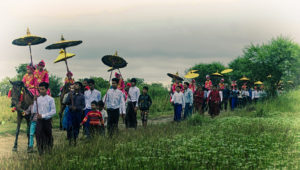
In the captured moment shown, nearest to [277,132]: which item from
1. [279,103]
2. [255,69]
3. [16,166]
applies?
[16,166]

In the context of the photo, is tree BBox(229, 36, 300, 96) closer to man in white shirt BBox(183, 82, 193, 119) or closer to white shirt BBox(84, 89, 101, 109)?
man in white shirt BBox(183, 82, 193, 119)

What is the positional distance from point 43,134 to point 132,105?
6185 millimetres

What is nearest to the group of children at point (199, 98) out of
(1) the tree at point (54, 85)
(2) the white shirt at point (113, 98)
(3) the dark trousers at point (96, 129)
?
(2) the white shirt at point (113, 98)

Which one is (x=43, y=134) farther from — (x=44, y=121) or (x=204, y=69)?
(x=204, y=69)

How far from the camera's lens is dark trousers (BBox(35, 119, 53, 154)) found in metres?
8.76

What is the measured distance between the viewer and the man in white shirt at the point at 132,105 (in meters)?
14.5

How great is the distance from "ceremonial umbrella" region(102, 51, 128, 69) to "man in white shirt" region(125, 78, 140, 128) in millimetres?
1757

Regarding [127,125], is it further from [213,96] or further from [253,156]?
[253,156]

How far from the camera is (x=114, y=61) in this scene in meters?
12.6

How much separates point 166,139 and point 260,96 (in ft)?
66.8

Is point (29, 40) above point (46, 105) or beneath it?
above

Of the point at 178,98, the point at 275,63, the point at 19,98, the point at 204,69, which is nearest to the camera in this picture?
the point at 19,98

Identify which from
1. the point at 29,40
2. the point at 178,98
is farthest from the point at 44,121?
the point at 178,98

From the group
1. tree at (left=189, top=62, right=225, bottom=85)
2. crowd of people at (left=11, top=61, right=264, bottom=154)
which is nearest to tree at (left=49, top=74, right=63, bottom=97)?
tree at (left=189, top=62, right=225, bottom=85)
